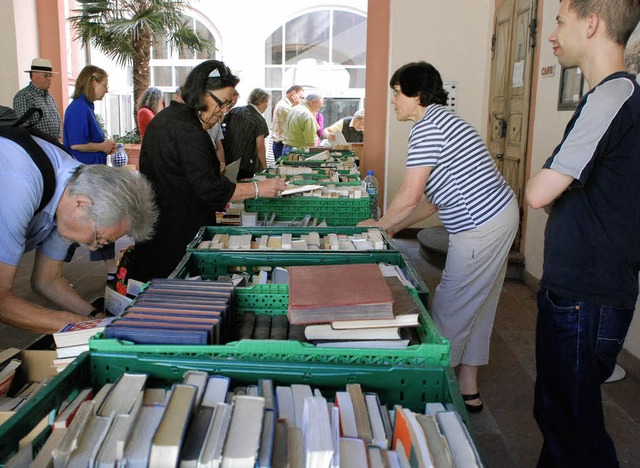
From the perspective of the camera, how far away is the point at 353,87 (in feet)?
52.4

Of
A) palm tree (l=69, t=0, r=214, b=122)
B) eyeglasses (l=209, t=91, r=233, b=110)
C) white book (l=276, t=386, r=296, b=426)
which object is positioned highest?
palm tree (l=69, t=0, r=214, b=122)

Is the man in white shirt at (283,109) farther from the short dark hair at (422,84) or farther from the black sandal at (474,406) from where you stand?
the black sandal at (474,406)

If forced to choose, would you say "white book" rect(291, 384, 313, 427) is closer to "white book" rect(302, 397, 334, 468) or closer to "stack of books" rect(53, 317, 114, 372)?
"white book" rect(302, 397, 334, 468)

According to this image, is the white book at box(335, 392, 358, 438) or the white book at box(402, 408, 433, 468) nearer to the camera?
the white book at box(402, 408, 433, 468)

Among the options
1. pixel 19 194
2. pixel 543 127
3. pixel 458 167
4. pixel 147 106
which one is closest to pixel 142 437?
pixel 19 194

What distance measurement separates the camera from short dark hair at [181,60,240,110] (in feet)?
9.07

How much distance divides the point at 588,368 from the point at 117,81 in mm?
17024

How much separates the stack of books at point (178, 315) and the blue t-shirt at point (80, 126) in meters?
4.00

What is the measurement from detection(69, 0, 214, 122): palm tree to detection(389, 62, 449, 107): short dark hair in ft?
26.7

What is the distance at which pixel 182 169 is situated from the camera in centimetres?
275

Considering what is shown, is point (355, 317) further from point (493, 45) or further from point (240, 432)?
point (493, 45)

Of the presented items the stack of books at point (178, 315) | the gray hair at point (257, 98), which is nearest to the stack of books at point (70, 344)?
the stack of books at point (178, 315)

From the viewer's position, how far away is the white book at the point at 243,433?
82 cm

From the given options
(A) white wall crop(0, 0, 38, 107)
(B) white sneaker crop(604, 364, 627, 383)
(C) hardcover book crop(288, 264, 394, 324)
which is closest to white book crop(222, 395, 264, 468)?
(C) hardcover book crop(288, 264, 394, 324)
